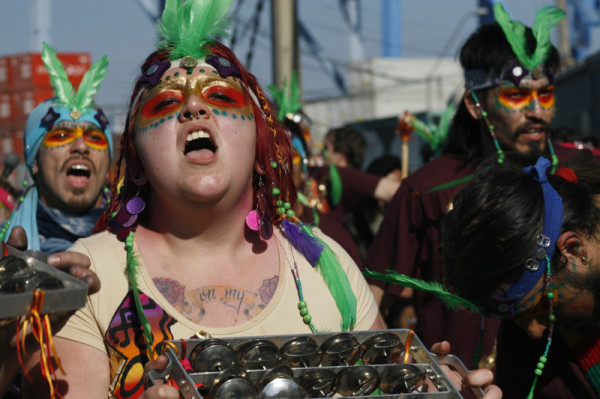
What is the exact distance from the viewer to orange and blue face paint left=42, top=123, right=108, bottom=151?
436 cm

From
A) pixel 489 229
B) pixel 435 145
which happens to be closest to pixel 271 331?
pixel 489 229

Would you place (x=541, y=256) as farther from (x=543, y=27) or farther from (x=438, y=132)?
(x=438, y=132)

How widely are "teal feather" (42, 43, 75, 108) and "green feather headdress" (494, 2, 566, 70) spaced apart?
86.0 inches

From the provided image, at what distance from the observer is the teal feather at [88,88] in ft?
14.8

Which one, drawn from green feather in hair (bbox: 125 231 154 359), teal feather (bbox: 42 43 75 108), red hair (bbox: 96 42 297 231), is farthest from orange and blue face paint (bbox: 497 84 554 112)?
green feather in hair (bbox: 125 231 154 359)

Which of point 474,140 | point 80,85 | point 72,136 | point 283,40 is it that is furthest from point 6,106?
point 474,140

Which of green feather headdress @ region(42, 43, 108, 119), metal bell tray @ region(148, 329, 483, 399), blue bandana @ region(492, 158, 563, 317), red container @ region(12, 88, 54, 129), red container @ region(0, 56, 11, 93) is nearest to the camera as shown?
metal bell tray @ region(148, 329, 483, 399)

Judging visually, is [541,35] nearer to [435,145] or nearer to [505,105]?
[505,105]

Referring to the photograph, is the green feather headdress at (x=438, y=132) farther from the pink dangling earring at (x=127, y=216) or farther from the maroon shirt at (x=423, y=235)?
the pink dangling earring at (x=127, y=216)

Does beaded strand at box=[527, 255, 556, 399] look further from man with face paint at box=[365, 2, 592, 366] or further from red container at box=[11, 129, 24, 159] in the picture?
red container at box=[11, 129, 24, 159]

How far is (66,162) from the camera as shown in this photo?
4312mm

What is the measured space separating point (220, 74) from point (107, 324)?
0.83m

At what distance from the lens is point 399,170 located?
27.6 ft

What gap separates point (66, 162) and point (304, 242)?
198 cm
